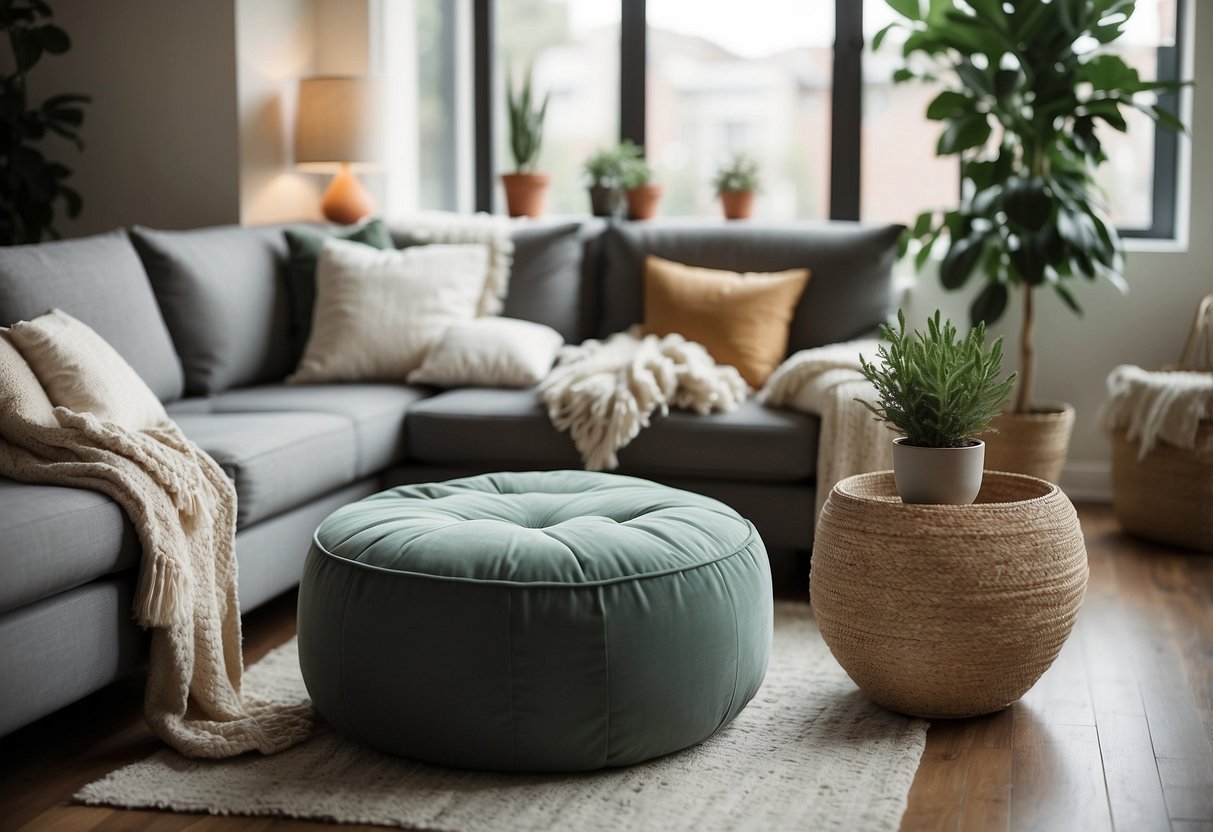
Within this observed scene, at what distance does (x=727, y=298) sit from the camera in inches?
146

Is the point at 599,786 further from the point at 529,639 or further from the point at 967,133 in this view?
the point at 967,133

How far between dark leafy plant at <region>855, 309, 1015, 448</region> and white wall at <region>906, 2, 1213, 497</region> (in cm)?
198

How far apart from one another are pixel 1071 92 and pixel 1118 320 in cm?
89

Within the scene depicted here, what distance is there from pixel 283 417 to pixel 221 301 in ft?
1.97

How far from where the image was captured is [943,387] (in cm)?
219

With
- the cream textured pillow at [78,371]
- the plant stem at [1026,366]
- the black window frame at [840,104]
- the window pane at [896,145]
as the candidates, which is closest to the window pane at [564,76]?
the black window frame at [840,104]

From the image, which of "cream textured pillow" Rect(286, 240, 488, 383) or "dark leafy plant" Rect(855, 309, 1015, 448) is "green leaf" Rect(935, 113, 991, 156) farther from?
"dark leafy plant" Rect(855, 309, 1015, 448)

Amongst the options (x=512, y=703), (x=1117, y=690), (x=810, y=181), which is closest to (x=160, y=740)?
(x=512, y=703)

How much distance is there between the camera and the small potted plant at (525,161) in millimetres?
4430

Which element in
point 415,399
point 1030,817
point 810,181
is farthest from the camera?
point 810,181

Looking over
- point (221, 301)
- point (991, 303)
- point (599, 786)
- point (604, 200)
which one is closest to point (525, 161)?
point (604, 200)

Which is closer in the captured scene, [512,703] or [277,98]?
[512,703]

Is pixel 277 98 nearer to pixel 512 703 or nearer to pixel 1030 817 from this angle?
pixel 512 703

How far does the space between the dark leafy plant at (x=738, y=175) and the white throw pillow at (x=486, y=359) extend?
100cm
